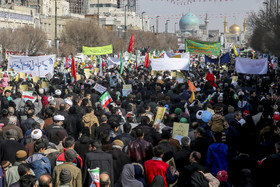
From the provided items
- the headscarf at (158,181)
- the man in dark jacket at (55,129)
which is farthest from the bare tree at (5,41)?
the headscarf at (158,181)

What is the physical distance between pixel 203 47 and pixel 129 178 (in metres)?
17.9

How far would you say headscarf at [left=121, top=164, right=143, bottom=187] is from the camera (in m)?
6.48

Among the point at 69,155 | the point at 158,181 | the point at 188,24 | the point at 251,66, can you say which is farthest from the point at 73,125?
the point at 188,24

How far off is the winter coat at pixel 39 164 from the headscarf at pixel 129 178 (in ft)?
3.69

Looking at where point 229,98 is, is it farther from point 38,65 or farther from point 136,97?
point 38,65

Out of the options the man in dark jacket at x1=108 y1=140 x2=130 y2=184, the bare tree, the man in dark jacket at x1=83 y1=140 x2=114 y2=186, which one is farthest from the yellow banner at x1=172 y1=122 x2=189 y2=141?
the bare tree

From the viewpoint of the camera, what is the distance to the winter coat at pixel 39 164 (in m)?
6.81

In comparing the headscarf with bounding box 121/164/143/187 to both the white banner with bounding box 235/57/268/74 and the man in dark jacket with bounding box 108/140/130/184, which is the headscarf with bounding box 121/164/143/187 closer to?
the man in dark jacket with bounding box 108/140/130/184

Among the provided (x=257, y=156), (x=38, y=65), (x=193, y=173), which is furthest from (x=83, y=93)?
(x=193, y=173)

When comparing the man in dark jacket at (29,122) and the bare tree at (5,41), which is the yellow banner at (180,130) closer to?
the man in dark jacket at (29,122)

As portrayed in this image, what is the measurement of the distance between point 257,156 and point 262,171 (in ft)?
3.09

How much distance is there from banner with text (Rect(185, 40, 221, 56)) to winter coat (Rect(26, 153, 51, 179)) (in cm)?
1744

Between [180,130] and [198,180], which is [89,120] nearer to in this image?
[180,130]

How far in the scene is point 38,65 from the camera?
59.1 ft
